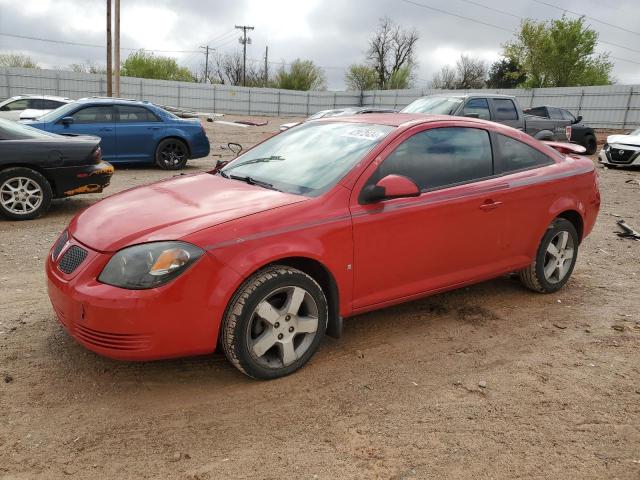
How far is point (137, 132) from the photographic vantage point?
11781 millimetres

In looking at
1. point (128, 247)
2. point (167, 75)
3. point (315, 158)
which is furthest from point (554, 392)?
point (167, 75)

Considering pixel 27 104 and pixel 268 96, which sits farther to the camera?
pixel 268 96

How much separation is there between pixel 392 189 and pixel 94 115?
950 centimetres

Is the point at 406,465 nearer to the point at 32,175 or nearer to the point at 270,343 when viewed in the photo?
the point at 270,343

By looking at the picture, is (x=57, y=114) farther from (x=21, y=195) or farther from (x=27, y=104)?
(x=27, y=104)

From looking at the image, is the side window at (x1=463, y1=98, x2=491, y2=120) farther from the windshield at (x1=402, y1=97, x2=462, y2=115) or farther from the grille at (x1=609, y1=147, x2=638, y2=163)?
the grille at (x1=609, y1=147, x2=638, y2=163)

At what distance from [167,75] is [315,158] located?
2701 inches

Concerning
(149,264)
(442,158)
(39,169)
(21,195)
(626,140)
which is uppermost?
(442,158)

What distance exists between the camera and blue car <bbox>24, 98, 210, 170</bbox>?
1103 cm

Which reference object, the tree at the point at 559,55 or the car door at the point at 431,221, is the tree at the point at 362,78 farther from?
the car door at the point at 431,221

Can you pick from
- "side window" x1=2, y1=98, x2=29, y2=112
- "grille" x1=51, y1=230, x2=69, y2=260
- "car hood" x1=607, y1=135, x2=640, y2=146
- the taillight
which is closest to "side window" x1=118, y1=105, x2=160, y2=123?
the taillight

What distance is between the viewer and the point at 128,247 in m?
2.94

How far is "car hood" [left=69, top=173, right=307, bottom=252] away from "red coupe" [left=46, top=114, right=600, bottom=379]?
1 centimetres

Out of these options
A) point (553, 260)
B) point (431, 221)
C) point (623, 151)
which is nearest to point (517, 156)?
point (553, 260)
